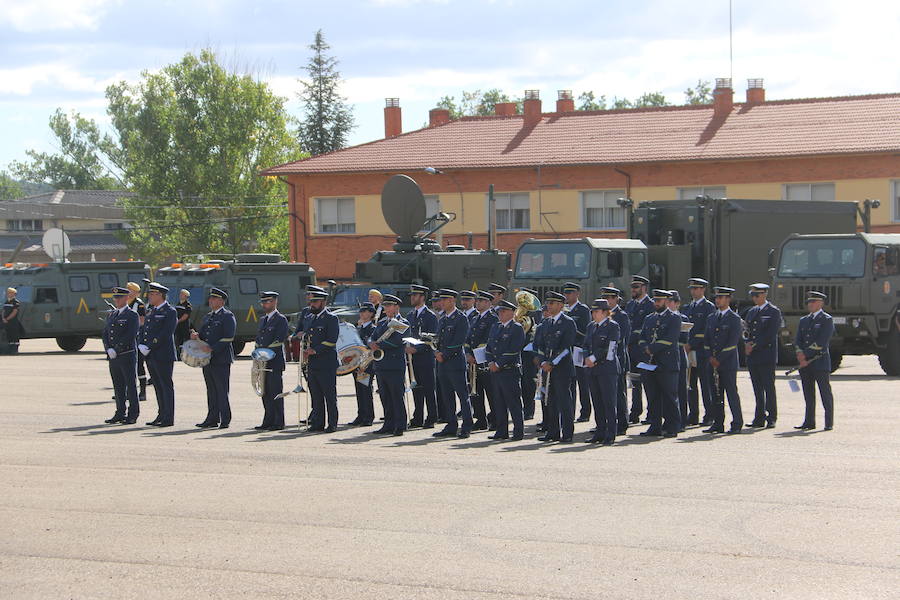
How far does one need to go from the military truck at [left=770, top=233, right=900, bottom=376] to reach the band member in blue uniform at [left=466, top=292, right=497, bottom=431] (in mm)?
9417

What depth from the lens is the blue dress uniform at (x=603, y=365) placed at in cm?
1384

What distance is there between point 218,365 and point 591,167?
2930 cm

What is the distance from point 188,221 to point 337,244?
18.9 metres

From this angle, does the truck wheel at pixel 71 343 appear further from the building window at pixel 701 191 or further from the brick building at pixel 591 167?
the building window at pixel 701 191

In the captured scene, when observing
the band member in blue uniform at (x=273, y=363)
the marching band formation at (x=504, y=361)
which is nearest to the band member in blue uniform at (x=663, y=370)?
the marching band formation at (x=504, y=361)

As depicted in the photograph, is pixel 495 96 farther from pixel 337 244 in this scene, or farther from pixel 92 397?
pixel 92 397

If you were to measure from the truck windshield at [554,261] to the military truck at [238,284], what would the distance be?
797cm

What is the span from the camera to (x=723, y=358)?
15.1 m

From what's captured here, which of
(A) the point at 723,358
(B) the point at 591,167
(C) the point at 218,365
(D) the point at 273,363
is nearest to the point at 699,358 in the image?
(A) the point at 723,358

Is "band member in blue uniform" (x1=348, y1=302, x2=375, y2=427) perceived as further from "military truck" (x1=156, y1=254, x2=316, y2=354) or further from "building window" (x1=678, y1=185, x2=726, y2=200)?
"building window" (x1=678, y1=185, x2=726, y2=200)

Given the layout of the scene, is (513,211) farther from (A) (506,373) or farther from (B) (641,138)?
(A) (506,373)

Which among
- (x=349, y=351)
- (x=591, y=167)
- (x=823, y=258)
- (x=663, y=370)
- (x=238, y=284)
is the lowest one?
(x=663, y=370)

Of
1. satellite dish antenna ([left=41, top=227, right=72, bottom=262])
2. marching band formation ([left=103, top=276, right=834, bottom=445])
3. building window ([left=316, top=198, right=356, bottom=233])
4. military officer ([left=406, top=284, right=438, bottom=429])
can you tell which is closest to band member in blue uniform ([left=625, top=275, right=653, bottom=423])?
marching band formation ([left=103, top=276, right=834, bottom=445])

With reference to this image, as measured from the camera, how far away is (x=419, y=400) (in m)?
15.7
